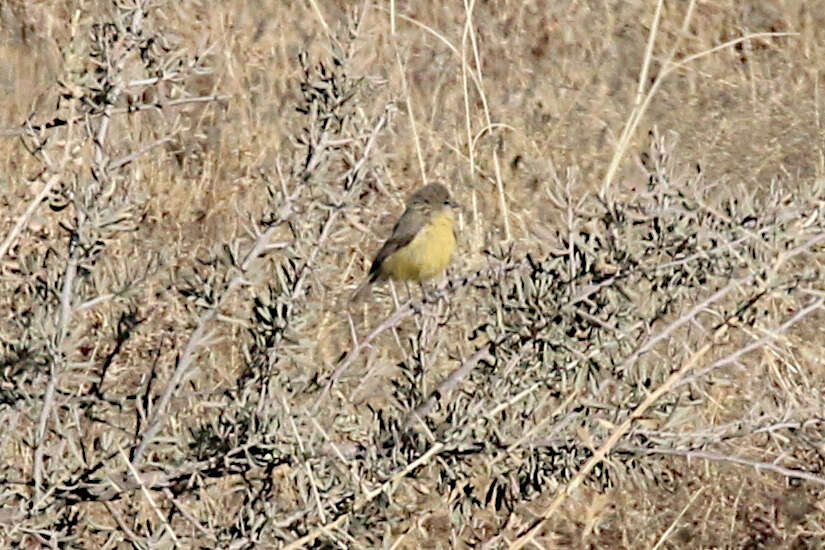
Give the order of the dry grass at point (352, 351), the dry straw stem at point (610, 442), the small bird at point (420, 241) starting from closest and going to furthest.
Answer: the dry straw stem at point (610, 442) → the dry grass at point (352, 351) → the small bird at point (420, 241)

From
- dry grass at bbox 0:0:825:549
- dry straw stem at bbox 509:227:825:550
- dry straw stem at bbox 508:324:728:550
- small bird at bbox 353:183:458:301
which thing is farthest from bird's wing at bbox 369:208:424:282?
dry straw stem at bbox 508:324:728:550

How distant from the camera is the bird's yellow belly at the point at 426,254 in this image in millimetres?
5516

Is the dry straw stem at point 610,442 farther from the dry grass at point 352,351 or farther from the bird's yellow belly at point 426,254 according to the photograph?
the bird's yellow belly at point 426,254

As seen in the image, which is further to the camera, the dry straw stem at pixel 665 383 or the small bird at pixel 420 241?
the small bird at pixel 420 241

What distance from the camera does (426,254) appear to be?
5.62m

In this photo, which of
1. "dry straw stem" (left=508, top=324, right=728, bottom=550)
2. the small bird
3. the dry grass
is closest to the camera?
"dry straw stem" (left=508, top=324, right=728, bottom=550)

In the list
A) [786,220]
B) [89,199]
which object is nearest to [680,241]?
[786,220]

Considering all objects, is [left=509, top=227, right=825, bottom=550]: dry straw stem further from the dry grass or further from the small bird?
the small bird

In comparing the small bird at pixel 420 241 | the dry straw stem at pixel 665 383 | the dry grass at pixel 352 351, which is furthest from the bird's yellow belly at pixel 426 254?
the dry straw stem at pixel 665 383

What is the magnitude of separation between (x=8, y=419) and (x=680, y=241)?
1.08 metres

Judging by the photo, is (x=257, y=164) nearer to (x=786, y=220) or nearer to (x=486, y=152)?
(x=486, y=152)

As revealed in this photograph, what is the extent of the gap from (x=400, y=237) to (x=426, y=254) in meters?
0.13

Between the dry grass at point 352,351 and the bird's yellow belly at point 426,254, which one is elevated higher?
the dry grass at point 352,351

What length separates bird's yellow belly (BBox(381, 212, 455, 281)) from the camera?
5516mm
